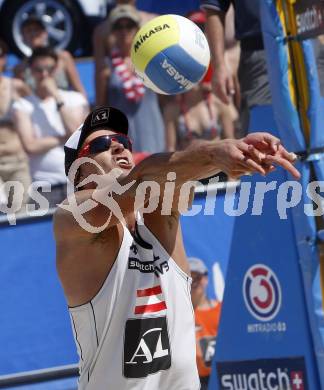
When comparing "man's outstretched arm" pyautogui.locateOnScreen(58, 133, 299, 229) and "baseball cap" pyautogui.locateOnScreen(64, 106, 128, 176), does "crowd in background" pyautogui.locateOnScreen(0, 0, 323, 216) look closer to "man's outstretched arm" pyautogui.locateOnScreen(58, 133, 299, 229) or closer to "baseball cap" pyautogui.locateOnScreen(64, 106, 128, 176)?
"baseball cap" pyautogui.locateOnScreen(64, 106, 128, 176)

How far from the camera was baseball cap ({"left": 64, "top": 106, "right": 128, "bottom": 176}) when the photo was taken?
420 centimetres

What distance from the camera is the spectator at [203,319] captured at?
6438 mm

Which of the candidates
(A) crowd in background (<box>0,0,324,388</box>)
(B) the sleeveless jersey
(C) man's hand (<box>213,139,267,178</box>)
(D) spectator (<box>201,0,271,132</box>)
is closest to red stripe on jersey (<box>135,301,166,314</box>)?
(C) man's hand (<box>213,139,267,178</box>)

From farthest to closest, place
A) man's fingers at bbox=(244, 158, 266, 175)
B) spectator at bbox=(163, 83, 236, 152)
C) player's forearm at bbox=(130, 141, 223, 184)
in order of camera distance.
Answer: spectator at bbox=(163, 83, 236, 152) → player's forearm at bbox=(130, 141, 223, 184) → man's fingers at bbox=(244, 158, 266, 175)

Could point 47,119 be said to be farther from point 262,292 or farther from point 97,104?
point 262,292

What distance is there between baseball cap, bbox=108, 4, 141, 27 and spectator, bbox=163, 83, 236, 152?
33.5 inches

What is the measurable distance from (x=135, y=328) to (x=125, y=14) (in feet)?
16.1

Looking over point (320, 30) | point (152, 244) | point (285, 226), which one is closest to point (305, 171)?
point (285, 226)

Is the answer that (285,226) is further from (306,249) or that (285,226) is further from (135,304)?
(135,304)

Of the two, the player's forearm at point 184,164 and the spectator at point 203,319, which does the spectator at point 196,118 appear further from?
the player's forearm at point 184,164

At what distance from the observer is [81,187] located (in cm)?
414
